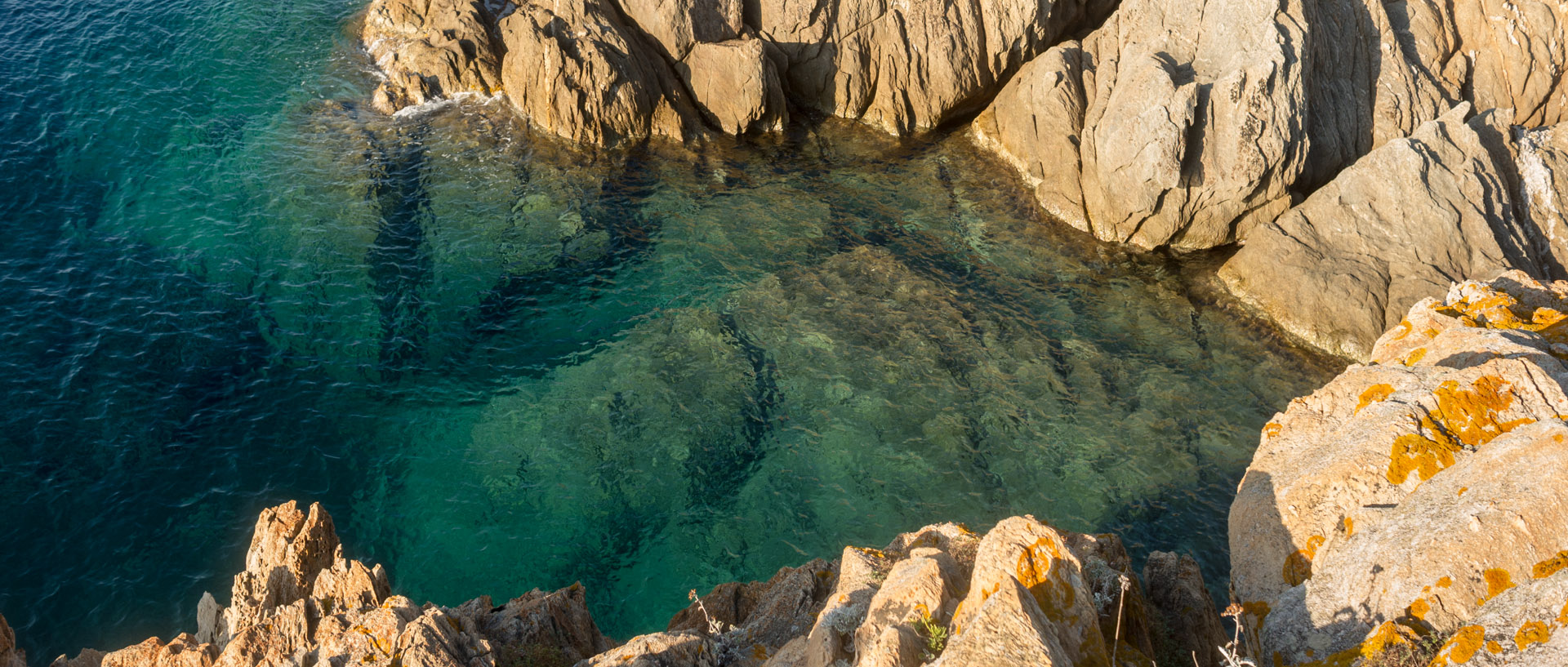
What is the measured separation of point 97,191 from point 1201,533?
41927 millimetres

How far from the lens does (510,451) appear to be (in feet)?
86.1

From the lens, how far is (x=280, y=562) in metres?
17.6

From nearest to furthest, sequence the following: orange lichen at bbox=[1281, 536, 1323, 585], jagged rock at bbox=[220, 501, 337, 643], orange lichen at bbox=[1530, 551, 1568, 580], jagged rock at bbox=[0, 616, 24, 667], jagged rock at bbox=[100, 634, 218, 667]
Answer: orange lichen at bbox=[1530, 551, 1568, 580] → orange lichen at bbox=[1281, 536, 1323, 585] → jagged rock at bbox=[100, 634, 218, 667] → jagged rock at bbox=[220, 501, 337, 643] → jagged rock at bbox=[0, 616, 24, 667]

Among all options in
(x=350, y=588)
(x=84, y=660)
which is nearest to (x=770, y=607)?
Result: (x=350, y=588)

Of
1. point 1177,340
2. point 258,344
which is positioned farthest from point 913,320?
point 258,344

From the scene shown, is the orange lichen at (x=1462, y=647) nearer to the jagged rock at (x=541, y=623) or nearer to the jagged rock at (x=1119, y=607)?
the jagged rock at (x=1119, y=607)

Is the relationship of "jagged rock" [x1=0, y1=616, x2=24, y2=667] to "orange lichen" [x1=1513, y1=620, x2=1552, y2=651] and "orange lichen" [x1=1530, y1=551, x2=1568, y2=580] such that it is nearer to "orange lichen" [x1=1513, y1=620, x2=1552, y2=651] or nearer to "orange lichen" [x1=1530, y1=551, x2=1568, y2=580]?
"orange lichen" [x1=1513, y1=620, x2=1552, y2=651]

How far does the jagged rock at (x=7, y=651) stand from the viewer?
1694 centimetres

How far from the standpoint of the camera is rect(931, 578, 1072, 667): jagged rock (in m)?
10.1

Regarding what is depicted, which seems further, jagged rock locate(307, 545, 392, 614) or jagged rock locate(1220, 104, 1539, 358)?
jagged rock locate(1220, 104, 1539, 358)

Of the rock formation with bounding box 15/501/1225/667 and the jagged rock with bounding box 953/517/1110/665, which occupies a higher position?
the jagged rock with bounding box 953/517/1110/665

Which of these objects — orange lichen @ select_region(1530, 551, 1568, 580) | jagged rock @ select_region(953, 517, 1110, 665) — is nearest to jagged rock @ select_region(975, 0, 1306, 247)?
orange lichen @ select_region(1530, 551, 1568, 580)

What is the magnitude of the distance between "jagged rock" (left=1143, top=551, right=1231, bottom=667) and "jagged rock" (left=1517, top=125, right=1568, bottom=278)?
23.9m

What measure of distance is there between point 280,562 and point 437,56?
30.5 m
